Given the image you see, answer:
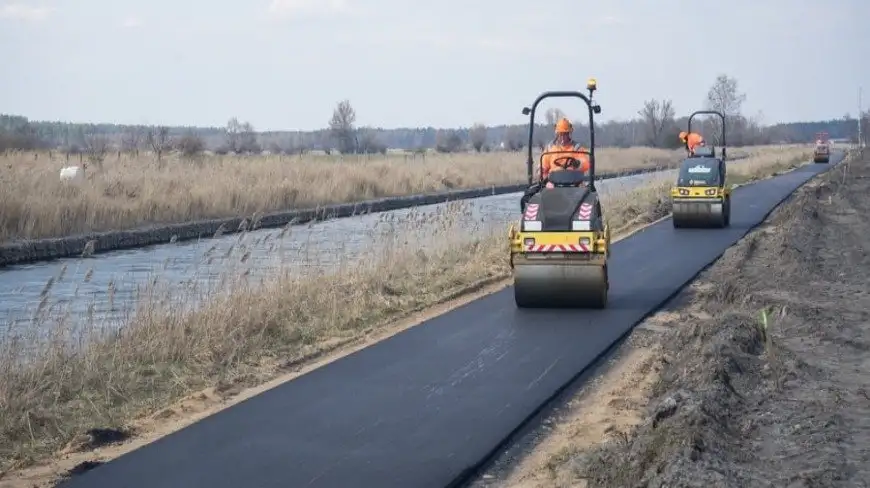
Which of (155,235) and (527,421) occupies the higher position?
(527,421)

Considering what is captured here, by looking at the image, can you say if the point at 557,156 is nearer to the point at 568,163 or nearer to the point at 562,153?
the point at 562,153

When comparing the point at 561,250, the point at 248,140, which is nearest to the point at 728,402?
the point at 561,250

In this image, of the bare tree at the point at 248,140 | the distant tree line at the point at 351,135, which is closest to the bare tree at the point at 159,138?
the distant tree line at the point at 351,135

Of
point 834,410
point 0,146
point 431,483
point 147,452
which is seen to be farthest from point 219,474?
point 0,146

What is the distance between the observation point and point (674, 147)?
Answer: 4104 inches

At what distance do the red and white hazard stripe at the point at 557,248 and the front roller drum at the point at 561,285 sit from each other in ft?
0.63

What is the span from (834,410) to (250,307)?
22.2 ft

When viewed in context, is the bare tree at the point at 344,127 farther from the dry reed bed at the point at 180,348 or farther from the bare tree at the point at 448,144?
the dry reed bed at the point at 180,348

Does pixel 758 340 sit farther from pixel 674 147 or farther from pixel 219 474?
pixel 674 147

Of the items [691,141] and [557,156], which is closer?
[557,156]

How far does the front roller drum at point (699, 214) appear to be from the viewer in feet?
81.6

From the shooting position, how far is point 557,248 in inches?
521

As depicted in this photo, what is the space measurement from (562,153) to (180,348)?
6404 mm

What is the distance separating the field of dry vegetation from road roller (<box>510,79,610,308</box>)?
50.6 feet
